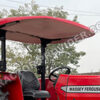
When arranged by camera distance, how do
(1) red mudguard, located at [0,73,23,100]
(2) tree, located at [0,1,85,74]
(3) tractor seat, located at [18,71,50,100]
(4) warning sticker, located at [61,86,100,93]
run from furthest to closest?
1. (2) tree, located at [0,1,85,74]
2. (3) tractor seat, located at [18,71,50,100]
3. (4) warning sticker, located at [61,86,100,93]
4. (1) red mudguard, located at [0,73,23,100]

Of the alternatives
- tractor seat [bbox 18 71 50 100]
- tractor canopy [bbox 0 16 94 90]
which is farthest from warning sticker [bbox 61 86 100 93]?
tractor canopy [bbox 0 16 94 90]

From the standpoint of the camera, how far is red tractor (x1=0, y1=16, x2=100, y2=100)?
3092mm

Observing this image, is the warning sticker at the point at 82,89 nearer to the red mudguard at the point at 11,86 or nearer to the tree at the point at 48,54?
the red mudguard at the point at 11,86

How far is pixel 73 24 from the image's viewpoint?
128 inches

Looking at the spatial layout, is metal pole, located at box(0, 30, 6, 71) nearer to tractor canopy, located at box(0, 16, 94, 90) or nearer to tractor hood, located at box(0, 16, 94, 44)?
tractor canopy, located at box(0, 16, 94, 90)

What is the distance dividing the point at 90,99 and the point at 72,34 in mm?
A: 1274

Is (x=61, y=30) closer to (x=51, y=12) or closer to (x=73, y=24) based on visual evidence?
(x=73, y=24)

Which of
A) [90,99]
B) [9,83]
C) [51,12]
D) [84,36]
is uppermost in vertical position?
[51,12]

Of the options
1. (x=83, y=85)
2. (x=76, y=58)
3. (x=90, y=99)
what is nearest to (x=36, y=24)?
(x=83, y=85)

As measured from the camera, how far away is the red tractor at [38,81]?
309cm

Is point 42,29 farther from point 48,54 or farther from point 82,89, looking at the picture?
point 48,54

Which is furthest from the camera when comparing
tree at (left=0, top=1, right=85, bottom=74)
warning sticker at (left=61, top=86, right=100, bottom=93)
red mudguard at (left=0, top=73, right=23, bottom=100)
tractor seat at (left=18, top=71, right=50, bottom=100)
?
tree at (left=0, top=1, right=85, bottom=74)

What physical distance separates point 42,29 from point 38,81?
0.99m

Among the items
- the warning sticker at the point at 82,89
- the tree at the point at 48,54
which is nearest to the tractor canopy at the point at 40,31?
the warning sticker at the point at 82,89
